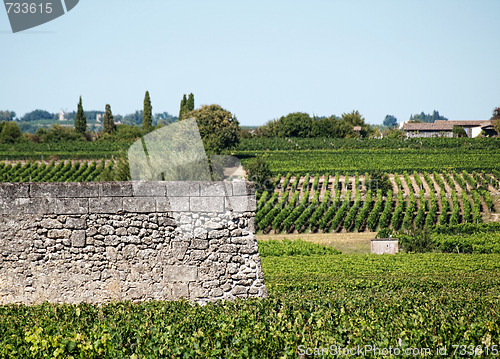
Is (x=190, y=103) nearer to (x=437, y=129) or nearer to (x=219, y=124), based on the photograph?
(x=219, y=124)

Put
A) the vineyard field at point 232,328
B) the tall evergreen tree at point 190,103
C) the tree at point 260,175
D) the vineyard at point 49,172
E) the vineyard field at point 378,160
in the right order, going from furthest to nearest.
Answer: the tall evergreen tree at point 190,103 < the vineyard field at point 378,160 < the vineyard at point 49,172 < the tree at point 260,175 < the vineyard field at point 232,328

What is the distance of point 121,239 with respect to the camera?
7379 mm

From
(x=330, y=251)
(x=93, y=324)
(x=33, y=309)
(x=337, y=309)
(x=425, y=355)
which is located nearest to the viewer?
(x=425, y=355)

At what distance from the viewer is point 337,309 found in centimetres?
779

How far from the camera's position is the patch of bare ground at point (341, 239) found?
32091 millimetres

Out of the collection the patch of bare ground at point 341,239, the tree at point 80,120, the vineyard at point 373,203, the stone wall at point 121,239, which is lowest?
the patch of bare ground at point 341,239

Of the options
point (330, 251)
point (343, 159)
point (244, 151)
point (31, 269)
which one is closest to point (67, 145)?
point (244, 151)

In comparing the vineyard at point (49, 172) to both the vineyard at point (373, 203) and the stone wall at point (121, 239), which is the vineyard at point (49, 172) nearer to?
the vineyard at point (373, 203)

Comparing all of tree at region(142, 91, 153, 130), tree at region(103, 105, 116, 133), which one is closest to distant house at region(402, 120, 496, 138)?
tree at region(142, 91, 153, 130)

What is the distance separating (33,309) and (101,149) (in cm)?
6083

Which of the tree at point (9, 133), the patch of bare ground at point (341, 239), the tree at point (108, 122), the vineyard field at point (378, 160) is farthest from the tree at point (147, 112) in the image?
the patch of bare ground at point (341, 239)

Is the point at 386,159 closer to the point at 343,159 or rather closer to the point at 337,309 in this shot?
the point at 343,159

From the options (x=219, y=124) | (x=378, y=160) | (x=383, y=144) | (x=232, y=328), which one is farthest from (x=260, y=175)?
(x=232, y=328)

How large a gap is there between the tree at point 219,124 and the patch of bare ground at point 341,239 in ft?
Answer: 98.4
